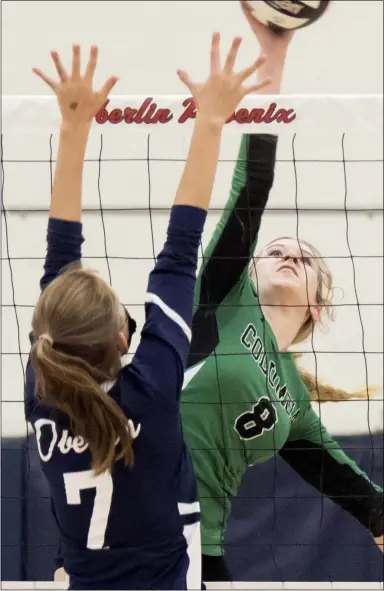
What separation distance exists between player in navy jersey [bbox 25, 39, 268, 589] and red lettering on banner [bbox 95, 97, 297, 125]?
0.64 meters

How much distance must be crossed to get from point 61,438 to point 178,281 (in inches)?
10.0

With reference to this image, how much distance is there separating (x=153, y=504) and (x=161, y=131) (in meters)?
0.95

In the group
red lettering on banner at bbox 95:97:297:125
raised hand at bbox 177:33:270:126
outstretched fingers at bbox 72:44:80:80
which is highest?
red lettering on banner at bbox 95:97:297:125

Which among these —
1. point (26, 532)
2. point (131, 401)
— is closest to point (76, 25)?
point (26, 532)

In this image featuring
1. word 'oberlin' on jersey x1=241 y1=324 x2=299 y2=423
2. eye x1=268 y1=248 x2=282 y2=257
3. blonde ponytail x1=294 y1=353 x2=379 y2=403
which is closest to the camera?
word 'oberlin' on jersey x1=241 y1=324 x2=299 y2=423

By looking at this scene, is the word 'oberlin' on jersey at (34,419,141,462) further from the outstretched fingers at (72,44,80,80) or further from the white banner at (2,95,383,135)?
the white banner at (2,95,383,135)

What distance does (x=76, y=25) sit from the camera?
292 centimetres

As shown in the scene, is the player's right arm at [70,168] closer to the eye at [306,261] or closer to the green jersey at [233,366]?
the green jersey at [233,366]

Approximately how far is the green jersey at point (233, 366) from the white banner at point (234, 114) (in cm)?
8

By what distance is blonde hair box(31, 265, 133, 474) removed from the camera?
96 cm

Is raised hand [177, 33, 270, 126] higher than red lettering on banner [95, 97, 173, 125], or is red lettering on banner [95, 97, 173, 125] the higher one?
red lettering on banner [95, 97, 173, 125]

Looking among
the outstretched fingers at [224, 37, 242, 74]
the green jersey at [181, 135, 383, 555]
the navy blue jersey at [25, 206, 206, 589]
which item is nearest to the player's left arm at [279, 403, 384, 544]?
the green jersey at [181, 135, 383, 555]

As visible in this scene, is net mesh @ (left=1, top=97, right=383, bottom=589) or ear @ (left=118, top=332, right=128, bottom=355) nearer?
ear @ (left=118, top=332, right=128, bottom=355)

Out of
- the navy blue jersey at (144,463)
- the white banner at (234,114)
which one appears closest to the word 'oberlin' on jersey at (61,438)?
the navy blue jersey at (144,463)
